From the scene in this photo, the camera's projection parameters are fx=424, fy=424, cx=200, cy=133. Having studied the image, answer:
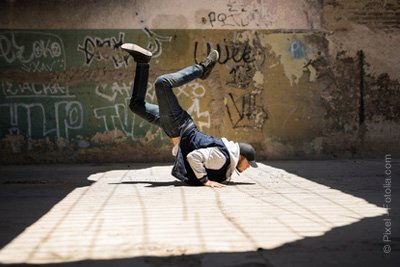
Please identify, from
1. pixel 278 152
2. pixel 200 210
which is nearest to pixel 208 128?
pixel 278 152

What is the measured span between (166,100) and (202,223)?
2.37 m

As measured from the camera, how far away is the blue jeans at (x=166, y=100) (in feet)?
16.9

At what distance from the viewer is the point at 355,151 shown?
9.63 metres

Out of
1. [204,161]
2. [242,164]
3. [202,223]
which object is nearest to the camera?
[202,223]

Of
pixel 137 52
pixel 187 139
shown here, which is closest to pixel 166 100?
pixel 187 139

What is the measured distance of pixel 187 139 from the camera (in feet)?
17.5

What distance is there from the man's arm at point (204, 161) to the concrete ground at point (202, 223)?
197 millimetres

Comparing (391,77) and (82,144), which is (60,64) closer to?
(82,144)

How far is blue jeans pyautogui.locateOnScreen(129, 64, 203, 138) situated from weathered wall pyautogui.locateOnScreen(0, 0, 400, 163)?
3.74 metres

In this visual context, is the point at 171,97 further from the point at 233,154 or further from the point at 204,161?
the point at 233,154

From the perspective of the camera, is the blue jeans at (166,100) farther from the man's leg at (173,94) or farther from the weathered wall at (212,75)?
the weathered wall at (212,75)

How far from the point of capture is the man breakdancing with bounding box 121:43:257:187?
5.14 meters

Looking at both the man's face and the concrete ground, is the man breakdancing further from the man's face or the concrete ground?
the concrete ground

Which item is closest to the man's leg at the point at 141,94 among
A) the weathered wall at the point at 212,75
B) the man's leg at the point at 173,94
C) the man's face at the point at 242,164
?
the man's leg at the point at 173,94
